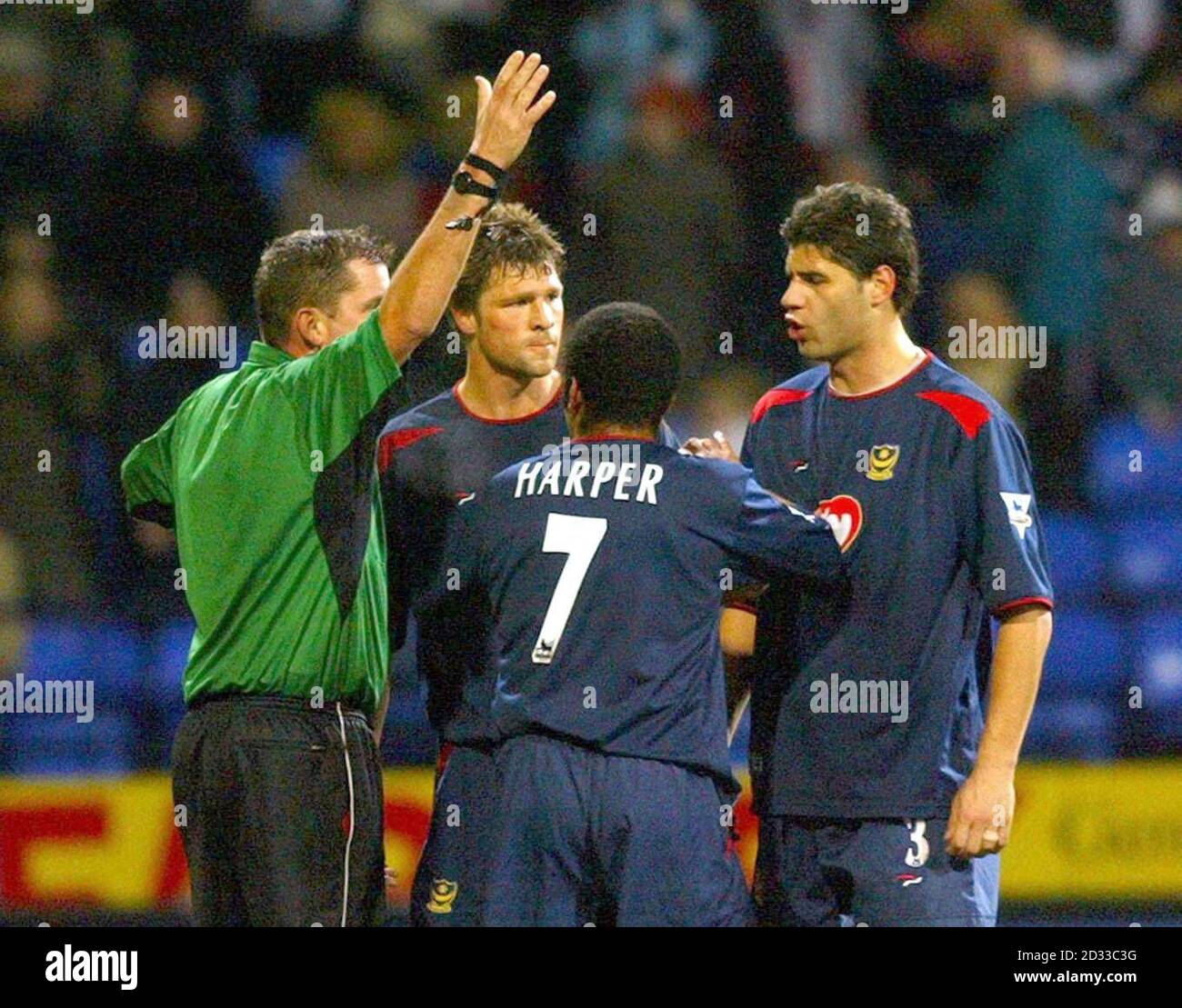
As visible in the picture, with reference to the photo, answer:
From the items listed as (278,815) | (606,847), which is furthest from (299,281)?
(606,847)

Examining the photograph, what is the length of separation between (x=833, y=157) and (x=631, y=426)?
14.7 ft

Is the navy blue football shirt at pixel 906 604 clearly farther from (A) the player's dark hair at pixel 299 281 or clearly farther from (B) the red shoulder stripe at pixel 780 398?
(A) the player's dark hair at pixel 299 281

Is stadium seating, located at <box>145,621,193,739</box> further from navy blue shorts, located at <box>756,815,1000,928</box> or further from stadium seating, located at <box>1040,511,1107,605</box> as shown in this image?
navy blue shorts, located at <box>756,815,1000,928</box>

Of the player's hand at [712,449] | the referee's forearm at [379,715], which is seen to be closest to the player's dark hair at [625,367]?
the player's hand at [712,449]

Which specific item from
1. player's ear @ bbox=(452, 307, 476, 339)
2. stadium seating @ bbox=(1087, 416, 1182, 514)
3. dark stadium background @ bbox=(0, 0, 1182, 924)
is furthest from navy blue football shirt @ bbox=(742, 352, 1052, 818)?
stadium seating @ bbox=(1087, 416, 1182, 514)

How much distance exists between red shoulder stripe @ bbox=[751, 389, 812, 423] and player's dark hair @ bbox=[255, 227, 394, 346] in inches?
36.4

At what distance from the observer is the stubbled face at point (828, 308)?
4035mm

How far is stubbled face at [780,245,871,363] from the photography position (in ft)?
13.2

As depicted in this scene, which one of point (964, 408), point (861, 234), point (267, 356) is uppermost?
point (861, 234)

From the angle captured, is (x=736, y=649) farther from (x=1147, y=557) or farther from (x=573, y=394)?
(x=1147, y=557)

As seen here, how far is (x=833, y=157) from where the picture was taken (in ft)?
26.2

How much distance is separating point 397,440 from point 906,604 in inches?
48.6

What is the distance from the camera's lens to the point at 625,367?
377 cm

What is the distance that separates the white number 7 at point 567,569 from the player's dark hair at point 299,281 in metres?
0.81
